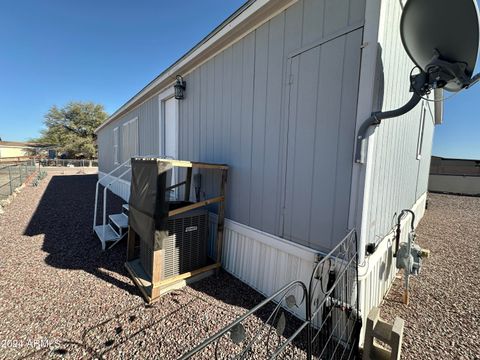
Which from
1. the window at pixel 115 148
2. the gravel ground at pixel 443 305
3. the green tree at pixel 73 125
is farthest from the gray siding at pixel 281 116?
the green tree at pixel 73 125

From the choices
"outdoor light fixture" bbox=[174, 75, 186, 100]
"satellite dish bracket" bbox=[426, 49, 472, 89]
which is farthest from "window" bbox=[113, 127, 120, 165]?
"satellite dish bracket" bbox=[426, 49, 472, 89]

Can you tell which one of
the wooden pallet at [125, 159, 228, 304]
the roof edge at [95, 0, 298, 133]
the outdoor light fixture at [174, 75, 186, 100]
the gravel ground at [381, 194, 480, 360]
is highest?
the roof edge at [95, 0, 298, 133]

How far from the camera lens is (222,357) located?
6.23 feet

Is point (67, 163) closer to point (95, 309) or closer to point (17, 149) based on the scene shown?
point (17, 149)

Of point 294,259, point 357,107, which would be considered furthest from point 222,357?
point 357,107

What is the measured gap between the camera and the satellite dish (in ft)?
4.74

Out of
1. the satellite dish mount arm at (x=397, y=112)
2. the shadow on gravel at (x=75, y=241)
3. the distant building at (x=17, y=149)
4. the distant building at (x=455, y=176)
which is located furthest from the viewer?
the distant building at (x=17, y=149)

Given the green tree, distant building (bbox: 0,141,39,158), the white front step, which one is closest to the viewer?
the white front step

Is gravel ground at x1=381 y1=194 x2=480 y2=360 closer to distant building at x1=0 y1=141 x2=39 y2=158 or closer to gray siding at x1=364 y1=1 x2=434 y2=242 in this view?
gray siding at x1=364 y1=1 x2=434 y2=242

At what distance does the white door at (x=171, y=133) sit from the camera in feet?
16.1

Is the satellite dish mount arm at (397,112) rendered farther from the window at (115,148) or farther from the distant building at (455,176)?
the distant building at (455,176)

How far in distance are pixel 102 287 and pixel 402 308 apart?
3794 millimetres

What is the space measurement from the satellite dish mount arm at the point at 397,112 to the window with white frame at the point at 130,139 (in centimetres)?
729

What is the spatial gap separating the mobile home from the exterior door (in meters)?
0.01
